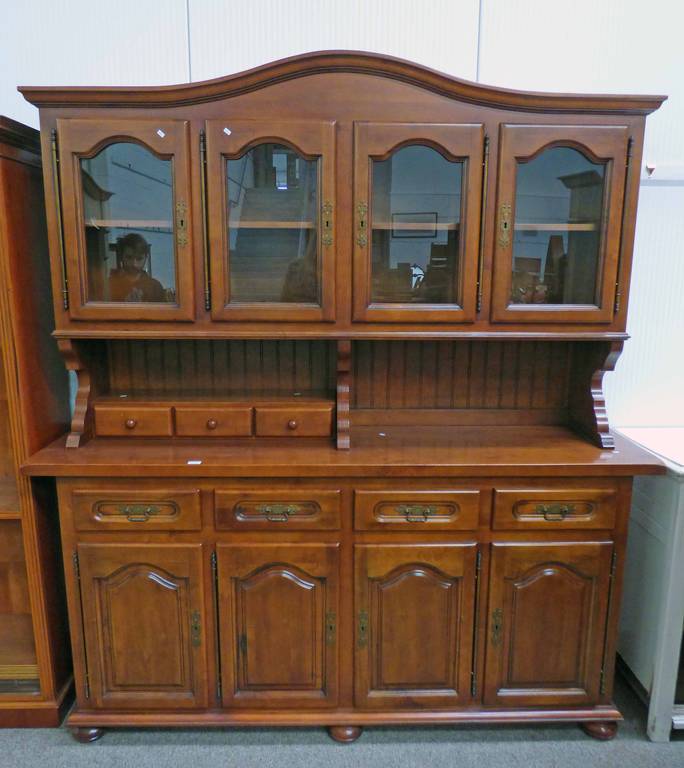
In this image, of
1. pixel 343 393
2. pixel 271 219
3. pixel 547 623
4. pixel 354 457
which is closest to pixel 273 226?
pixel 271 219

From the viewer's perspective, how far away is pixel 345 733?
5.66ft

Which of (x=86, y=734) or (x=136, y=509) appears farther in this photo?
(x=86, y=734)

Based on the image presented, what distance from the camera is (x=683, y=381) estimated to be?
2.12 meters

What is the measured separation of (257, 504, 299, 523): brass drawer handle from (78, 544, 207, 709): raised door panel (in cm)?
22

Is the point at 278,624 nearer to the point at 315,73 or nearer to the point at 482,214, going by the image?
the point at 482,214

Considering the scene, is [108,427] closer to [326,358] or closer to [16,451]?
[16,451]

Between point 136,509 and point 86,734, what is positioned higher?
point 136,509

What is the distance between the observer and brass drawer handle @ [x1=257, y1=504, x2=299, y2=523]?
5.33 feet

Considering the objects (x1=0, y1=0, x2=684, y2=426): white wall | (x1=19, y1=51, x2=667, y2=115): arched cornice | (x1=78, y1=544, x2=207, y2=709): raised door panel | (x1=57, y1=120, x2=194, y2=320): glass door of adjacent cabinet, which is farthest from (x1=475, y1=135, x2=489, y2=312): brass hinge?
(x1=78, y1=544, x2=207, y2=709): raised door panel

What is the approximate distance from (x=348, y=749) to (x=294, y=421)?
1.02 metres

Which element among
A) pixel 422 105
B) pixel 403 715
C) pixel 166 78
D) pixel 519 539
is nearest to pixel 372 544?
pixel 519 539

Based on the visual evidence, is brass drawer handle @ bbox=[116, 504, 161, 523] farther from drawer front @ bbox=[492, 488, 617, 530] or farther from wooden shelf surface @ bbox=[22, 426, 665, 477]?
drawer front @ bbox=[492, 488, 617, 530]

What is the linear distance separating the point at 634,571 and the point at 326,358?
4.18 feet

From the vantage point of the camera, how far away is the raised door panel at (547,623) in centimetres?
166
